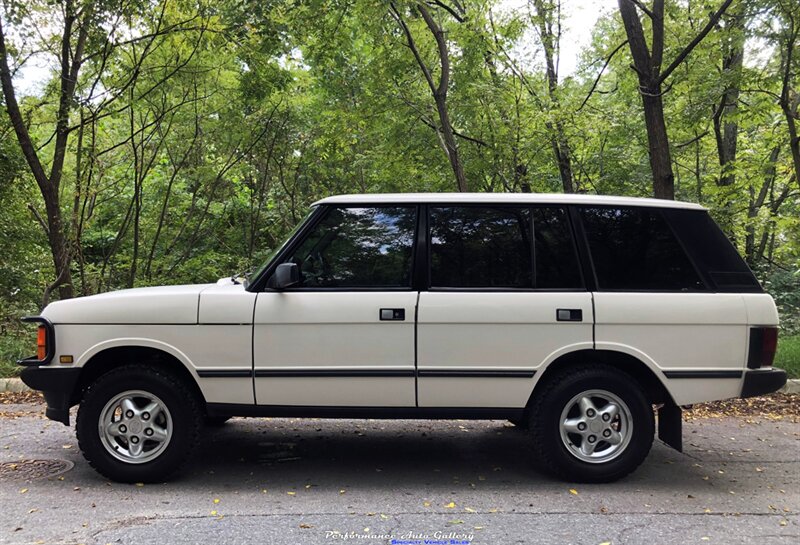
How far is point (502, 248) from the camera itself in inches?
164

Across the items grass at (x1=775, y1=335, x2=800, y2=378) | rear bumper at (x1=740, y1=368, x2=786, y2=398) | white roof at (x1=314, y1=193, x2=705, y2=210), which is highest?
white roof at (x1=314, y1=193, x2=705, y2=210)

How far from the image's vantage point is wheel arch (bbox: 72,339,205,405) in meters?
4.03

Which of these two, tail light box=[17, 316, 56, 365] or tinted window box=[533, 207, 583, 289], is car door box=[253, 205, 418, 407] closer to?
tinted window box=[533, 207, 583, 289]

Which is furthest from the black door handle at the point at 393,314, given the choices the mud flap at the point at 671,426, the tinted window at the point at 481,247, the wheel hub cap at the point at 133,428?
the mud flap at the point at 671,426

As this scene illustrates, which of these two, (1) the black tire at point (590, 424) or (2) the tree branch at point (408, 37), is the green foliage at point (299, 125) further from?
(1) the black tire at point (590, 424)

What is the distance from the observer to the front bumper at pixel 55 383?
158 inches

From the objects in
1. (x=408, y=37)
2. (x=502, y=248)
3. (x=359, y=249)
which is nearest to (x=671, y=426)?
(x=502, y=248)

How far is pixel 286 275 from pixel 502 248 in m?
1.51

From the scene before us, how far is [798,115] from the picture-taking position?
27.4 feet

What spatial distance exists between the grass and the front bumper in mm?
7575

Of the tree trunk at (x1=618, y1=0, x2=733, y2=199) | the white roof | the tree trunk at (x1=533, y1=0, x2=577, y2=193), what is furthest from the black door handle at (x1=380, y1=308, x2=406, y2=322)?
the tree trunk at (x1=533, y1=0, x2=577, y2=193)

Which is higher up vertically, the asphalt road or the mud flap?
the mud flap

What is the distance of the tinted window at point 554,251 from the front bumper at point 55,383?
326 cm

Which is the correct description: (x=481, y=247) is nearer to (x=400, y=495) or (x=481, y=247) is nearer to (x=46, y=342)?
(x=400, y=495)
